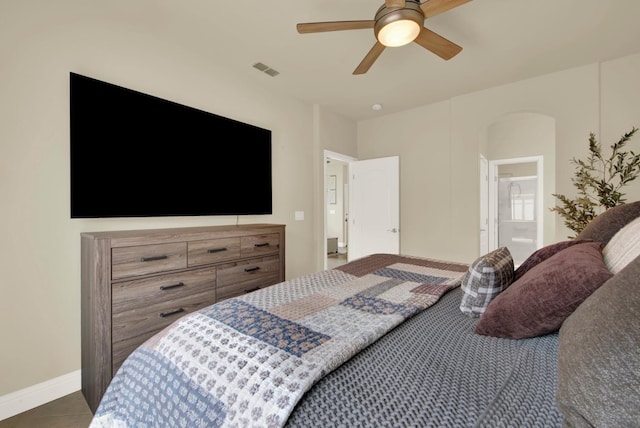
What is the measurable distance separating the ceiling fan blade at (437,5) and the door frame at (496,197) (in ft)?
13.9

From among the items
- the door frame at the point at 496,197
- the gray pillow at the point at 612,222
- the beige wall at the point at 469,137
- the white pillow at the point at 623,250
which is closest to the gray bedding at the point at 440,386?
the white pillow at the point at 623,250

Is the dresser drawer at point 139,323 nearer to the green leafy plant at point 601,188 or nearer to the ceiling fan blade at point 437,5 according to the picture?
the ceiling fan blade at point 437,5

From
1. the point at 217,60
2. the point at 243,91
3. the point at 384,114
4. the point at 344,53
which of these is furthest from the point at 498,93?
the point at 217,60

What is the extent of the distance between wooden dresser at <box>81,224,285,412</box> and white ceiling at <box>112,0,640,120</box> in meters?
1.69

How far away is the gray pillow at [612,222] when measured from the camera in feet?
4.52

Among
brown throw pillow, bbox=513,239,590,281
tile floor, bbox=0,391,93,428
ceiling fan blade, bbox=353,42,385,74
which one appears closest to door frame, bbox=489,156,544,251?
ceiling fan blade, bbox=353,42,385,74

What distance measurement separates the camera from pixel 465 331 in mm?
1029

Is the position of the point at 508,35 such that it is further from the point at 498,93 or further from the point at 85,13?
the point at 85,13

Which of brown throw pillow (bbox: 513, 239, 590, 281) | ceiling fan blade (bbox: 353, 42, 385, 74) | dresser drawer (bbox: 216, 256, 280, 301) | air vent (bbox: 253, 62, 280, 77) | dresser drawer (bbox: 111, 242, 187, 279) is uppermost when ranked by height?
air vent (bbox: 253, 62, 280, 77)

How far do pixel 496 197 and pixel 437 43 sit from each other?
4415 millimetres

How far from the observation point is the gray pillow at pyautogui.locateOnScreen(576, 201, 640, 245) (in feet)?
4.52

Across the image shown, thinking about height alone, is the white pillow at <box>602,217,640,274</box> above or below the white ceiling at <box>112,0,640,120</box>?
below

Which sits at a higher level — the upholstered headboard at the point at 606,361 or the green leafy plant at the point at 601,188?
the green leafy plant at the point at 601,188

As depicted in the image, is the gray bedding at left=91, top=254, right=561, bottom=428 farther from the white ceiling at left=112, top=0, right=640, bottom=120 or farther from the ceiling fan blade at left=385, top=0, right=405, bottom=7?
the white ceiling at left=112, top=0, right=640, bottom=120
